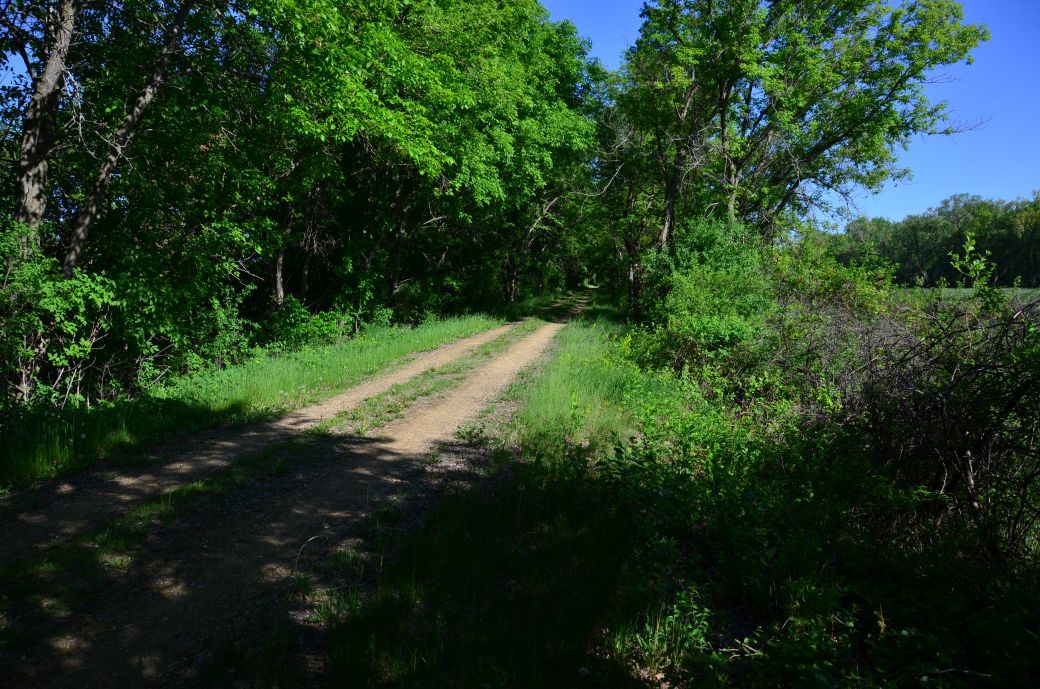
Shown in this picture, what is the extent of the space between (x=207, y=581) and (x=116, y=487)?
235cm

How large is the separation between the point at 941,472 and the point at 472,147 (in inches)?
605

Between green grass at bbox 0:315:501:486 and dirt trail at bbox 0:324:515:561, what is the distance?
1.24 feet

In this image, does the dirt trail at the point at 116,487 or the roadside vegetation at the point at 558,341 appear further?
the dirt trail at the point at 116,487

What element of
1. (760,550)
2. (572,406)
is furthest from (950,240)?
(760,550)

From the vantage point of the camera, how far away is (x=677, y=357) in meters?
11.9

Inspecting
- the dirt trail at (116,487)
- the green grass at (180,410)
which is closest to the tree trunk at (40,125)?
the green grass at (180,410)

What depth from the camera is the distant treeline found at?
8656 mm

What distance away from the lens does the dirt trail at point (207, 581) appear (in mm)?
3061

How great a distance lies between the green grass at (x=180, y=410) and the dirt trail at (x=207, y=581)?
6.44ft

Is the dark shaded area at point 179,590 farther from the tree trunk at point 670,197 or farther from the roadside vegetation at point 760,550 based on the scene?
the tree trunk at point 670,197

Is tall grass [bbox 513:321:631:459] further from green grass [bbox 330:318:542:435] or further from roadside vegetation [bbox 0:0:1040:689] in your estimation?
green grass [bbox 330:318:542:435]

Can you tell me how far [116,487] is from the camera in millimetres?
5391

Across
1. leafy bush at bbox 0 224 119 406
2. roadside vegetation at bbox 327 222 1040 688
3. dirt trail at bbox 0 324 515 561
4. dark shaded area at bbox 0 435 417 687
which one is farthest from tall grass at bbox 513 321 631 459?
leafy bush at bbox 0 224 119 406

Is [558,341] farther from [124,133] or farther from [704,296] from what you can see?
[124,133]
